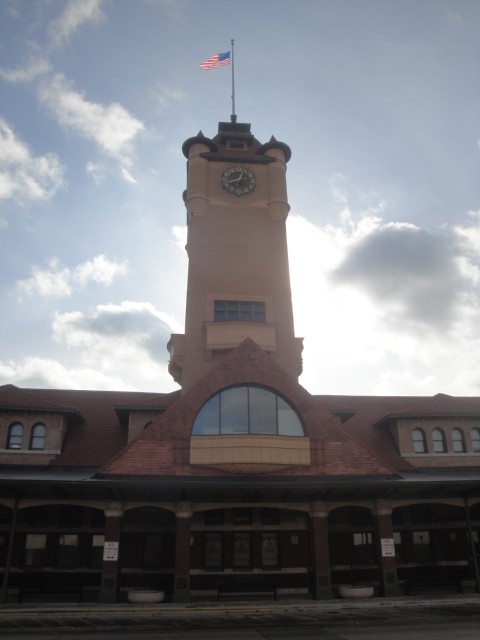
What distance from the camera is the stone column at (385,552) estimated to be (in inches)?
892

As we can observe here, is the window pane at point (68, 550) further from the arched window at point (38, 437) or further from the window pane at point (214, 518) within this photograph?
the window pane at point (214, 518)

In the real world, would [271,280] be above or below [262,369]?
above

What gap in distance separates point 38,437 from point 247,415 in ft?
38.4

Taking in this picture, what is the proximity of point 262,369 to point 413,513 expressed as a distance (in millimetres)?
11770

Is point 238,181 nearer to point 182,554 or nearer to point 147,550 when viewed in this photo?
point 147,550

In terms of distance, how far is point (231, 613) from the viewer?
1908 centimetres

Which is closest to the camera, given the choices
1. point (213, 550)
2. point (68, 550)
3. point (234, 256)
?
point (68, 550)

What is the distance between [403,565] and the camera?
88.2 ft

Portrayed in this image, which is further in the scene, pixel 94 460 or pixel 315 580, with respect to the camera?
pixel 94 460

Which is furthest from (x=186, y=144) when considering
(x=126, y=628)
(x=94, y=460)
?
(x=126, y=628)

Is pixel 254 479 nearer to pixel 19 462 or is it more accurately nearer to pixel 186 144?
pixel 19 462

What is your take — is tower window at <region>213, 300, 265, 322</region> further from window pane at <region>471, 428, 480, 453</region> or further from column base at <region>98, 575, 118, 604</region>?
column base at <region>98, 575, 118, 604</region>

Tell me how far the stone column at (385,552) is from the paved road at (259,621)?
127 centimetres

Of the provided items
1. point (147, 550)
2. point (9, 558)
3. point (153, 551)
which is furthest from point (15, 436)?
point (153, 551)
